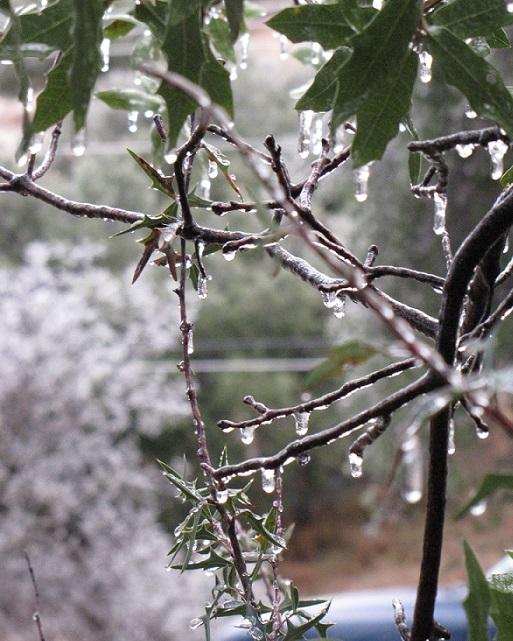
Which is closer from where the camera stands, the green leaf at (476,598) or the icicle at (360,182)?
the green leaf at (476,598)

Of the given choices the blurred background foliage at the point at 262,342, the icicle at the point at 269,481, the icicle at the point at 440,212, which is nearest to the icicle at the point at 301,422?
the icicle at the point at 269,481

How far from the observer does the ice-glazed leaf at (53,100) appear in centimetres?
37

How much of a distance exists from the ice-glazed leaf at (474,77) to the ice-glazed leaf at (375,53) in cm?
2

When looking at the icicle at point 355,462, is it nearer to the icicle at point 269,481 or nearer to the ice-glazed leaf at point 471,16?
the icicle at point 269,481

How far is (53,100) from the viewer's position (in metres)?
0.37

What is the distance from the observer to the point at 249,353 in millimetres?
5328

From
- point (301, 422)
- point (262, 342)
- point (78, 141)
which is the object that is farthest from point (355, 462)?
point (262, 342)

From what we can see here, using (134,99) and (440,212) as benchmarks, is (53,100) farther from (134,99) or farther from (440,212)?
(440,212)

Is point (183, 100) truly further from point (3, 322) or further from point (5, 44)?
point (3, 322)

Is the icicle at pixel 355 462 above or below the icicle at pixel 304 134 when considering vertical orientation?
below

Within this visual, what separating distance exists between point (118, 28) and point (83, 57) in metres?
0.14

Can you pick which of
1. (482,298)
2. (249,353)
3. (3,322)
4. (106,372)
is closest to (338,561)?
(249,353)

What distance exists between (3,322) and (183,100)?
389 centimetres

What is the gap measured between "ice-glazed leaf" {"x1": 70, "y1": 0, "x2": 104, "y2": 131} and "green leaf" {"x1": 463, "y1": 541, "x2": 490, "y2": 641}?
0.69ft
